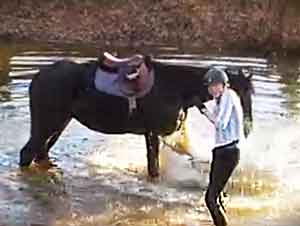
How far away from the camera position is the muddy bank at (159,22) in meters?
20.7

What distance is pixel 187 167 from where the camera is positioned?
9.55 meters

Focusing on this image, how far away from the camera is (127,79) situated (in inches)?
347

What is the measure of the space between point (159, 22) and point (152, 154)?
43.2 feet

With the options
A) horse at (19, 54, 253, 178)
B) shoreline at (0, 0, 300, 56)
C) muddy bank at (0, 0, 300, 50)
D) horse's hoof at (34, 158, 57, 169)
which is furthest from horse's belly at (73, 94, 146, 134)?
muddy bank at (0, 0, 300, 50)

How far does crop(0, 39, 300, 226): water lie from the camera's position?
8.02 metres

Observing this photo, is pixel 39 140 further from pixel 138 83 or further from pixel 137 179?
pixel 138 83

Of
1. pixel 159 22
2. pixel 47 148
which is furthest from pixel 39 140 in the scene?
pixel 159 22

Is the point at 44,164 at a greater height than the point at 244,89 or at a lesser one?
lesser

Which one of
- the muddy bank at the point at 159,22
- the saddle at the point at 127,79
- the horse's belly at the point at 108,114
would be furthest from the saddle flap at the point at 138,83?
the muddy bank at the point at 159,22

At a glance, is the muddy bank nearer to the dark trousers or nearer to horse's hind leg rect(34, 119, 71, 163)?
horse's hind leg rect(34, 119, 71, 163)

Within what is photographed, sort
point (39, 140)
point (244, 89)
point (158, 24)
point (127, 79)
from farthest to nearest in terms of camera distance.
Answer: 1. point (158, 24)
2. point (39, 140)
3. point (127, 79)
4. point (244, 89)

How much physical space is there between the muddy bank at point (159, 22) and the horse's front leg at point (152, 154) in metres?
11.0

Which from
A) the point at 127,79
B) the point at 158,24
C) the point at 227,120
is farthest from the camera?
the point at 158,24

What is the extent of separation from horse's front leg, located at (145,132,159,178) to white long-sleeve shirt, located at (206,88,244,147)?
2.04 m
